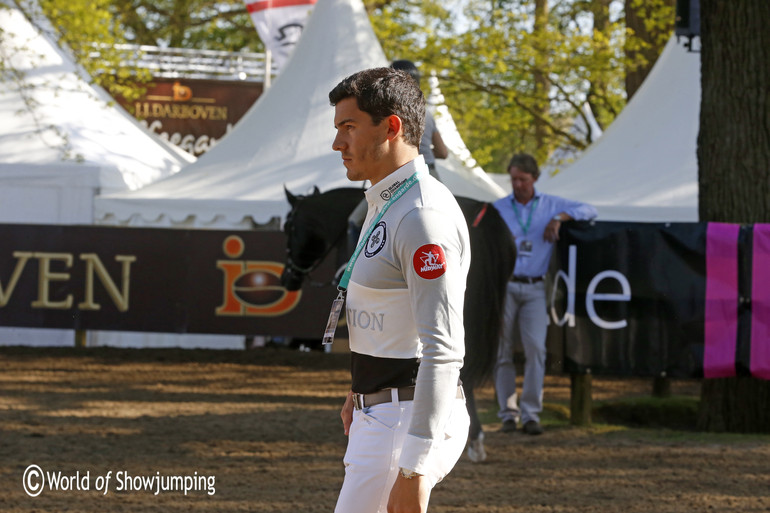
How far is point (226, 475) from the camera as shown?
269 inches

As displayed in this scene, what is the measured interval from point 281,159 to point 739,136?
6.76 meters

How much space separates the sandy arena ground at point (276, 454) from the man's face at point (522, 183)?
1969 mm

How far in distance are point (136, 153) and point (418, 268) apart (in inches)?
536

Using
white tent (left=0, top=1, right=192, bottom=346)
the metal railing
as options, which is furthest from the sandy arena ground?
the metal railing

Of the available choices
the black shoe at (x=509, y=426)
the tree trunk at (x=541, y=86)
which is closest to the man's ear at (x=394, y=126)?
the black shoe at (x=509, y=426)

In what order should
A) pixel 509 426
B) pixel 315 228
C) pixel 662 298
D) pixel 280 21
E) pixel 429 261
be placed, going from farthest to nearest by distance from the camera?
1. pixel 280 21
2. pixel 315 228
3. pixel 509 426
4. pixel 662 298
5. pixel 429 261

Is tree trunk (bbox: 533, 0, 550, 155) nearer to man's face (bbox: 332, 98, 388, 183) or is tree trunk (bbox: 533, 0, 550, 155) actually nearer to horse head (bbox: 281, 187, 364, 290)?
horse head (bbox: 281, 187, 364, 290)

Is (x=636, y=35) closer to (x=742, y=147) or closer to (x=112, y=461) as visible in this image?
(x=742, y=147)

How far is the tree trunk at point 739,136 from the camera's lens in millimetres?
8266

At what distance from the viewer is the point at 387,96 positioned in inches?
106

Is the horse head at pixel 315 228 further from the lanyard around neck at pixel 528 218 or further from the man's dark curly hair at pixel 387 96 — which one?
the man's dark curly hair at pixel 387 96

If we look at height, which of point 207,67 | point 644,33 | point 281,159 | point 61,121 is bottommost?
point 281,159

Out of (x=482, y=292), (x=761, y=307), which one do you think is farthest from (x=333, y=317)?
(x=761, y=307)

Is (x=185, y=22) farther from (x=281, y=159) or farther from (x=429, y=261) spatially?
(x=429, y=261)
